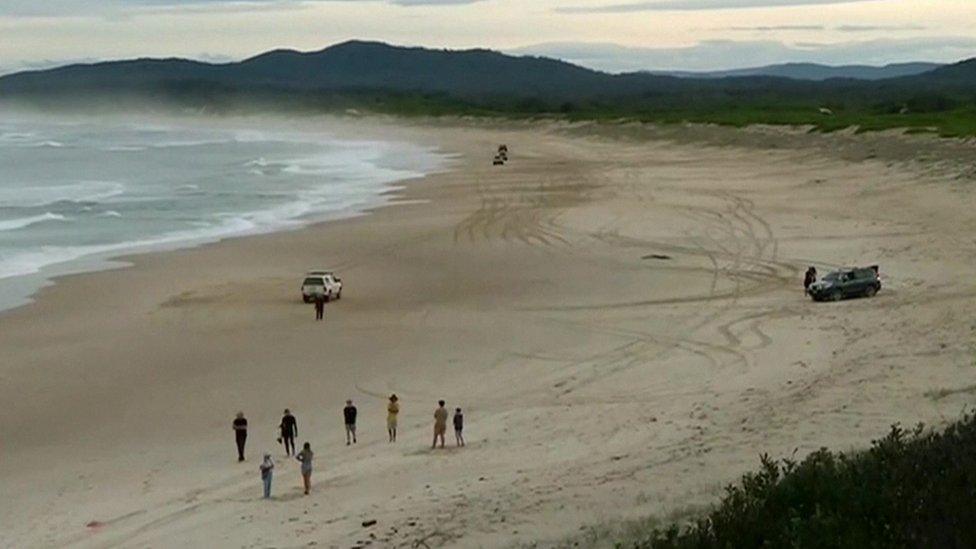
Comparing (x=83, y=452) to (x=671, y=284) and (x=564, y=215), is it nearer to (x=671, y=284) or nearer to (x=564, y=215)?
(x=671, y=284)

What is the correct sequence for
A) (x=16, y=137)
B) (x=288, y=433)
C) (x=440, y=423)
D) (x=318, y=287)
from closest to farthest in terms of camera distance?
1. (x=440, y=423)
2. (x=288, y=433)
3. (x=318, y=287)
4. (x=16, y=137)

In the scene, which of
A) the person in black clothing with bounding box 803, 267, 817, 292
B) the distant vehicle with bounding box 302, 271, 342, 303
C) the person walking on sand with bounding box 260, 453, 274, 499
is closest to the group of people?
the person walking on sand with bounding box 260, 453, 274, 499

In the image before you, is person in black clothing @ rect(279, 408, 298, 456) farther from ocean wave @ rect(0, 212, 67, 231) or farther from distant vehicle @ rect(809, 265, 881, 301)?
ocean wave @ rect(0, 212, 67, 231)

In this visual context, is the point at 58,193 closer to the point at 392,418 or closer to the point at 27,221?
the point at 27,221

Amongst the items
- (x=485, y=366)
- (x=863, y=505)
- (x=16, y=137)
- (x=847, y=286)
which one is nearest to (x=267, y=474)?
(x=485, y=366)

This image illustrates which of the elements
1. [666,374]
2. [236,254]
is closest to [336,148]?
[236,254]

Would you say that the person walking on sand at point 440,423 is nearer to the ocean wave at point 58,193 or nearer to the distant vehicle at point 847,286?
the distant vehicle at point 847,286
